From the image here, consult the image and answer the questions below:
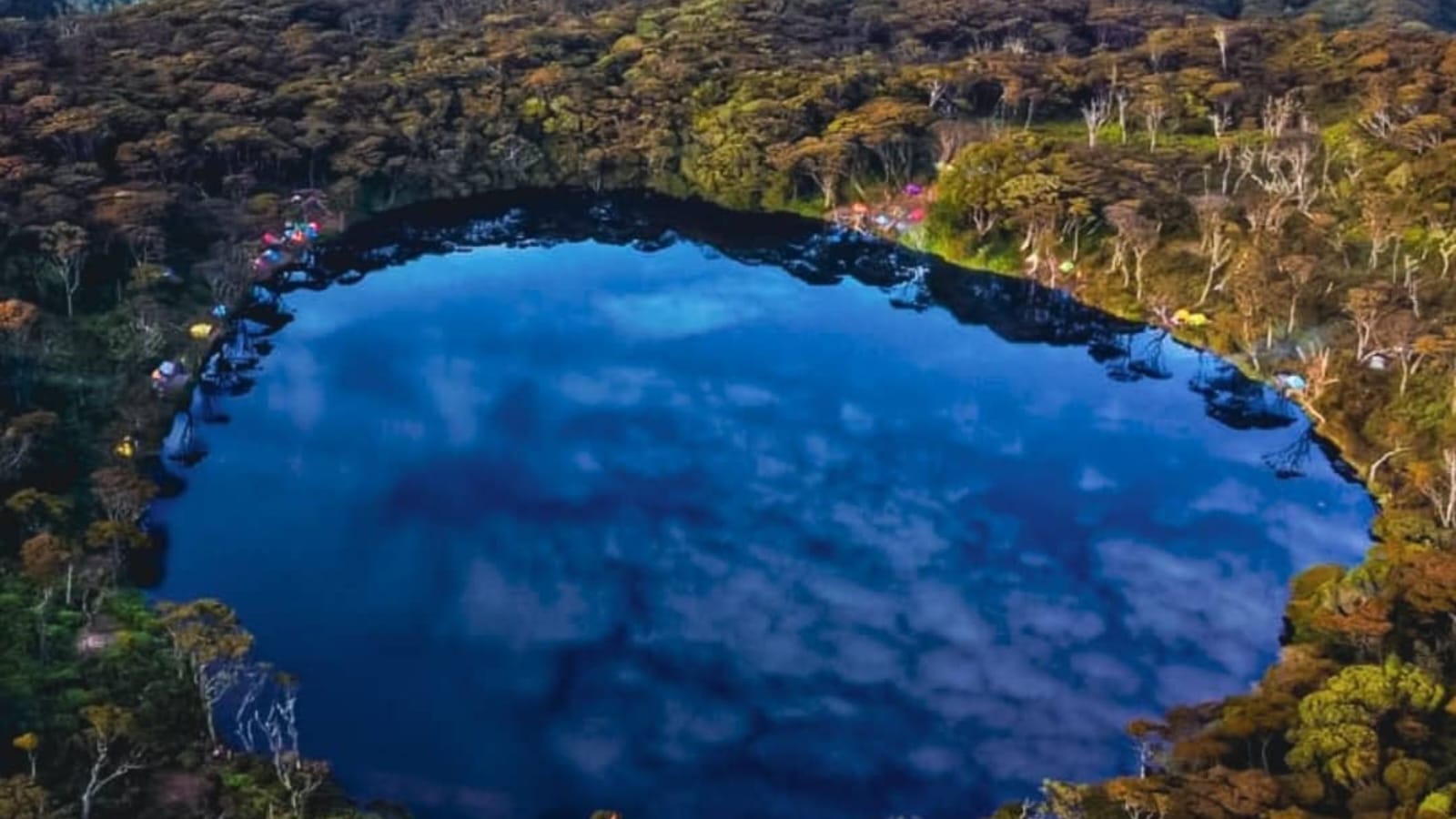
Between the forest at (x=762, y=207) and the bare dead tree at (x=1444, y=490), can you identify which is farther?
the bare dead tree at (x=1444, y=490)

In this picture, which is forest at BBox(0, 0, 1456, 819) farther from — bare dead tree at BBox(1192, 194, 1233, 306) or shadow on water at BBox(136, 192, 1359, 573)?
shadow on water at BBox(136, 192, 1359, 573)

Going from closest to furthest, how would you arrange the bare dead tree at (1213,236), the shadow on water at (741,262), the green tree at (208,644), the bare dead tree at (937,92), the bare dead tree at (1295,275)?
1. the green tree at (208,644)
2. the shadow on water at (741,262)
3. the bare dead tree at (1295,275)
4. the bare dead tree at (1213,236)
5. the bare dead tree at (937,92)

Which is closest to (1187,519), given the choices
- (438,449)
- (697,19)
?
(438,449)

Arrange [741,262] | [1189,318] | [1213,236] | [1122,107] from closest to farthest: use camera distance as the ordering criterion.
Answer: [1189,318] < [1213,236] < [741,262] < [1122,107]

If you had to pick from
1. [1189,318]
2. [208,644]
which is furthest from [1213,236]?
[208,644]

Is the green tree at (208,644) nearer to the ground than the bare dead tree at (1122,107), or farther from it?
nearer to the ground

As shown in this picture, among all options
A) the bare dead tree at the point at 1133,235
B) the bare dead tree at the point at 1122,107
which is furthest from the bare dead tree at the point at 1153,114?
the bare dead tree at the point at 1133,235

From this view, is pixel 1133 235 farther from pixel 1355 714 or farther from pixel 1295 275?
pixel 1355 714

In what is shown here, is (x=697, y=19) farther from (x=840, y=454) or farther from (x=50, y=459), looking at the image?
(x=50, y=459)

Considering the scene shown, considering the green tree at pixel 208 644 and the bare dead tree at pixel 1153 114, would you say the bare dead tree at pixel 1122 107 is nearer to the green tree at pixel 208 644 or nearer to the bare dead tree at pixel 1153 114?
the bare dead tree at pixel 1153 114
